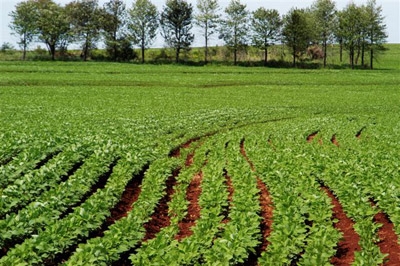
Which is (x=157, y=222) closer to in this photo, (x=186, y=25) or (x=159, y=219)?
(x=159, y=219)

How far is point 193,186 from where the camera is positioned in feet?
43.2

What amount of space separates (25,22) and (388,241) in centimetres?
9350

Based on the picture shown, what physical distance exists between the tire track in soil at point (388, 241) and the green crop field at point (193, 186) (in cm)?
4

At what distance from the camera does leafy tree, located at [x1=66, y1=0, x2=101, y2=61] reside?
294ft

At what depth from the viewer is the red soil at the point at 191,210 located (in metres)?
9.52

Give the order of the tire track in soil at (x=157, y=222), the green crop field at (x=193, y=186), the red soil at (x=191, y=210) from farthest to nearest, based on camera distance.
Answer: the red soil at (x=191, y=210) → the tire track in soil at (x=157, y=222) → the green crop field at (x=193, y=186)

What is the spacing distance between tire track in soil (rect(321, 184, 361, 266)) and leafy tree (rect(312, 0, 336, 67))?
80891 mm

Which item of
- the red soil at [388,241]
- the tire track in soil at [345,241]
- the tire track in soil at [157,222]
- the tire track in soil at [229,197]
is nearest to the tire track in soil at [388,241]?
the red soil at [388,241]

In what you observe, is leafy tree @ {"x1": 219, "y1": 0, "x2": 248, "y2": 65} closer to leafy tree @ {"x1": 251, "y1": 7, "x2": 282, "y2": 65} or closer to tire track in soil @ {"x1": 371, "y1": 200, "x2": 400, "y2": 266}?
leafy tree @ {"x1": 251, "y1": 7, "x2": 282, "y2": 65}

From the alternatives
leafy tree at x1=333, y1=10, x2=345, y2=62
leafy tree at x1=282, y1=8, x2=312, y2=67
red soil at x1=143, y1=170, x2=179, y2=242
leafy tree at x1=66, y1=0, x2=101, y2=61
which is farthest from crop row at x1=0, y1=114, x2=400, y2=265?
leafy tree at x1=66, y1=0, x2=101, y2=61

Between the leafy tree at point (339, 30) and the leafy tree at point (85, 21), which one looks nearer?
the leafy tree at point (339, 30)

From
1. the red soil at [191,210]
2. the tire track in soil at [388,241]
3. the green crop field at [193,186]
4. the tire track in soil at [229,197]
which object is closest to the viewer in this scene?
the green crop field at [193,186]

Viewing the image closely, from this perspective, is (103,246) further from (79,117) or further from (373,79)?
(373,79)

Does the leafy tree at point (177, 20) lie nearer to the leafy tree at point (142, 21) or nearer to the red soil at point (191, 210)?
the leafy tree at point (142, 21)
